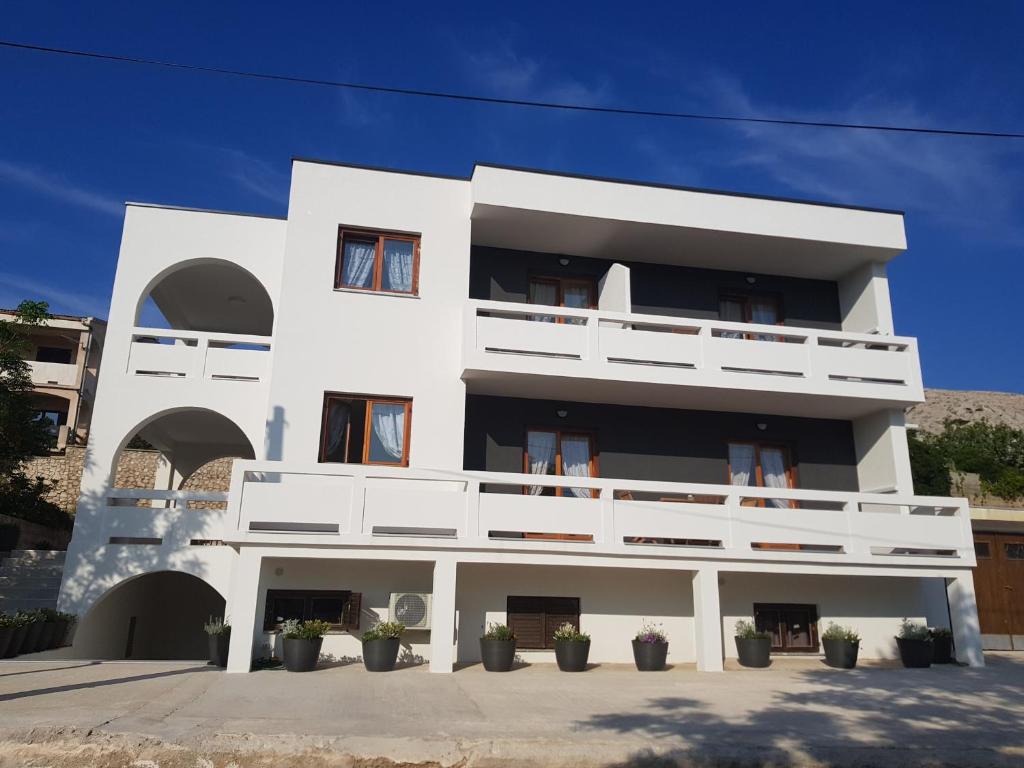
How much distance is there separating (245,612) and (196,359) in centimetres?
524

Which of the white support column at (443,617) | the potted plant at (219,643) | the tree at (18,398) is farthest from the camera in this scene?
the tree at (18,398)

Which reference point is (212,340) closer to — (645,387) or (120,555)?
(120,555)

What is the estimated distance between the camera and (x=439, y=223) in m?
15.0

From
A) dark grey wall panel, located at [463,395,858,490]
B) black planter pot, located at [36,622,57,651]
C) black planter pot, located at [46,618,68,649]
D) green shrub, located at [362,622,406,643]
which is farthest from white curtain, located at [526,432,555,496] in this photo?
black planter pot, located at [36,622,57,651]

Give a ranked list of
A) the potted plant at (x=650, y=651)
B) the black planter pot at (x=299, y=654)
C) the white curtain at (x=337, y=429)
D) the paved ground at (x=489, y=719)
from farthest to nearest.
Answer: the white curtain at (x=337, y=429) < the potted plant at (x=650, y=651) < the black planter pot at (x=299, y=654) < the paved ground at (x=489, y=719)

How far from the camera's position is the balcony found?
1400 centimetres

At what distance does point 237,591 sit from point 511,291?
7.70 m

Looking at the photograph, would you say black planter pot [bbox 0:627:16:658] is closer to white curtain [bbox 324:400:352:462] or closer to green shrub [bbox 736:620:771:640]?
white curtain [bbox 324:400:352:462]

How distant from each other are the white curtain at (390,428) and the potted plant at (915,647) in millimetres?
9038

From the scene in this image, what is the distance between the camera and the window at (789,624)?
47.5ft

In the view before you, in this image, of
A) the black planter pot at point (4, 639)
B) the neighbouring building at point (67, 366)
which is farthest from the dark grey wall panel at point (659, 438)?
the neighbouring building at point (67, 366)

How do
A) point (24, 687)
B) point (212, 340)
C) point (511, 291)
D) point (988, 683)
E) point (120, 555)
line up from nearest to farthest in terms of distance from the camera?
point (24, 687)
point (988, 683)
point (120, 555)
point (212, 340)
point (511, 291)

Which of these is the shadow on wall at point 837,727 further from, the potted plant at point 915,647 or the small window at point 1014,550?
the small window at point 1014,550

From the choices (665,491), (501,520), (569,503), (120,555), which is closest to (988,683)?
(665,491)
